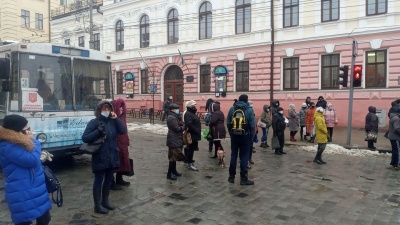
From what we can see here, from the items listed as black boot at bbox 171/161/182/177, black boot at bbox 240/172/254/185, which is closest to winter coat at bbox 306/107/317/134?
black boot at bbox 240/172/254/185

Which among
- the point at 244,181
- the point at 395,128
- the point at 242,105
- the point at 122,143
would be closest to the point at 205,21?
the point at 395,128

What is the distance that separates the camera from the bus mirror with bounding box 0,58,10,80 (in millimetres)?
7355

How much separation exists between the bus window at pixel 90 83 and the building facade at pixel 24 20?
1304 inches

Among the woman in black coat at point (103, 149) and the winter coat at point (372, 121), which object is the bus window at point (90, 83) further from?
the winter coat at point (372, 121)

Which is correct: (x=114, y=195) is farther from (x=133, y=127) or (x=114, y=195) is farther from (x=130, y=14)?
(x=130, y=14)

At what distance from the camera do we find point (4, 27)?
125 feet

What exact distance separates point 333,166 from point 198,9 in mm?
18519

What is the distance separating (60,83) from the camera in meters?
7.99

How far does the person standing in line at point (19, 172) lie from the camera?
11.7 ft

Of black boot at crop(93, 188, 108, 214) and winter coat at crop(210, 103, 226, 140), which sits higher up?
winter coat at crop(210, 103, 226, 140)

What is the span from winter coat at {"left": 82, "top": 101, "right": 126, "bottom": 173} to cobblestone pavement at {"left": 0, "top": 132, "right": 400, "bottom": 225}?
0.84m

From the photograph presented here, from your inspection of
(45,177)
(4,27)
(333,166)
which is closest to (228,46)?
(333,166)

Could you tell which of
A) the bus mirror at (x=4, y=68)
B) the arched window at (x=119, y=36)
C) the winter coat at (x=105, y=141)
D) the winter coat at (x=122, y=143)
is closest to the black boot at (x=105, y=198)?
the winter coat at (x=105, y=141)

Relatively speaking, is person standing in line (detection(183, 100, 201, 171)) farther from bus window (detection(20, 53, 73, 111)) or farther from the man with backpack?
bus window (detection(20, 53, 73, 111))
